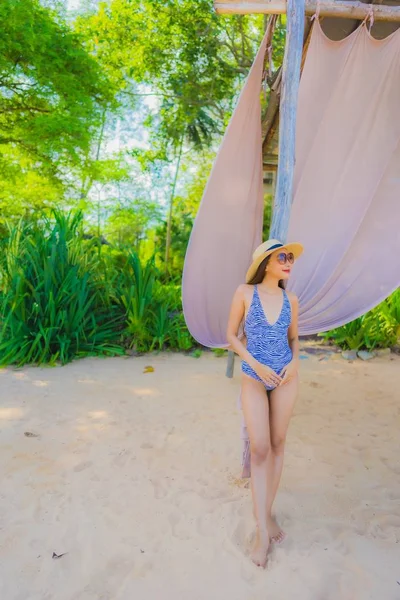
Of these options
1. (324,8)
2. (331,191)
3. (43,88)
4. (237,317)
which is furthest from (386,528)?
(43,88)

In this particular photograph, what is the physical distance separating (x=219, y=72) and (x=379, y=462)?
7366 mm

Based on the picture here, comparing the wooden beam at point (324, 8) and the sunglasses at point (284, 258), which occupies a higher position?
the wooden beam at point (324, 8)

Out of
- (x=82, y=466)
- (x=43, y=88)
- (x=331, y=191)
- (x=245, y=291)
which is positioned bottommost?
(x=82, y=466)

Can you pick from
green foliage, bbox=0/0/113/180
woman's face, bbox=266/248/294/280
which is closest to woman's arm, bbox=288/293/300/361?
woman's face, bbox=266/248/294/280

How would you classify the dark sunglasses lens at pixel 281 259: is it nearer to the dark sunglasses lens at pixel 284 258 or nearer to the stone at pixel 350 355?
the dark sunglasses lens at pixel 284 258

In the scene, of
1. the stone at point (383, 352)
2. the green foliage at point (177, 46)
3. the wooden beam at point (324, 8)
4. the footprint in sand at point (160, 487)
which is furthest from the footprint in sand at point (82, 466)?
the green foliage at point (177, 46)

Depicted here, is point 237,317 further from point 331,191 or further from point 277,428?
point 331,191

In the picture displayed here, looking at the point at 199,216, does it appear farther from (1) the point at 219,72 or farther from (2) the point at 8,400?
(1) the point at 219,72

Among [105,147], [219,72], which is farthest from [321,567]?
[105,147]

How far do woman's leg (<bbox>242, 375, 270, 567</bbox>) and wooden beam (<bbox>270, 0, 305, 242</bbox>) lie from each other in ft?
2.72

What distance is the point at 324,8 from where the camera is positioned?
7.11ft

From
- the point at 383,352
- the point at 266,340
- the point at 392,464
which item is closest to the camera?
the point at 266,340

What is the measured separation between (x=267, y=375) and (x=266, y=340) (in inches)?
5.0

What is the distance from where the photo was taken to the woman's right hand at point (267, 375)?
63.8 inches
